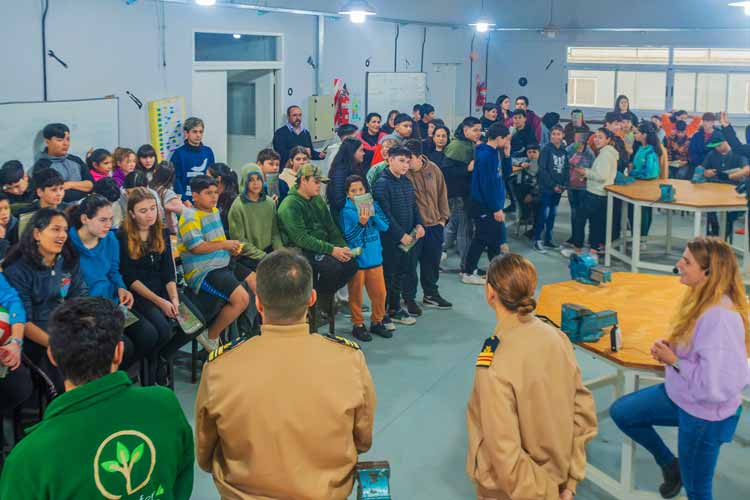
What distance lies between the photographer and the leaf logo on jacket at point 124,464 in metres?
2.05

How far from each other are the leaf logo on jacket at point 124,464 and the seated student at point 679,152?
959 cm

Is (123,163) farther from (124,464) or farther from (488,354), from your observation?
(124,464)

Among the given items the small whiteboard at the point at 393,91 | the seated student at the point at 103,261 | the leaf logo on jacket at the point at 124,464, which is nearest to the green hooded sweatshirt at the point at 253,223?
the seated student at the point at 103,261

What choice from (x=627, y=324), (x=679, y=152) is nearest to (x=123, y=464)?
(x=627, y=324)

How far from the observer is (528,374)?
273 centimetres

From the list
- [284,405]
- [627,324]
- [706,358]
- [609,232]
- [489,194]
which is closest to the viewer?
[284,405]

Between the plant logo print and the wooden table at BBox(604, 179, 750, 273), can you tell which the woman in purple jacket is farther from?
the wooden table at BBox(604, 179, 750, 273)

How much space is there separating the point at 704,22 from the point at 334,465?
42.6ft

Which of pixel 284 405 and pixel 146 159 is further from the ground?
pixel 146 159

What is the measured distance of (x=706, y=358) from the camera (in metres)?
3.26

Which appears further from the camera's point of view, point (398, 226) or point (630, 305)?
point (398, 226)

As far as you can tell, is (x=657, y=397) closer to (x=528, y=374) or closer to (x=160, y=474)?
(x=528, y=374)

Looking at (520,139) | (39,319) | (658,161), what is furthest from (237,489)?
(520,139)

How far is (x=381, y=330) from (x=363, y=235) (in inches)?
29.3
